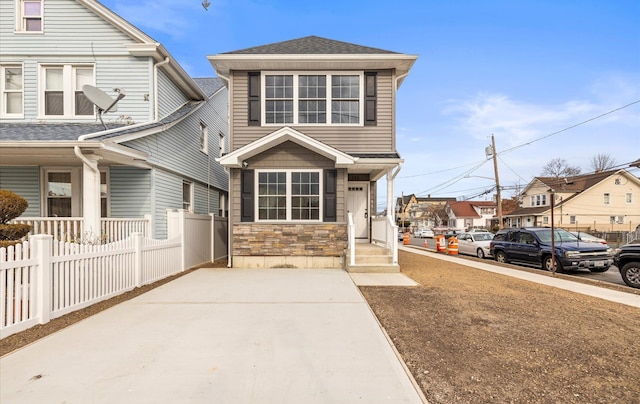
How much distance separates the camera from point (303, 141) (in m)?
9.69

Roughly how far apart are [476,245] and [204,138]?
13919mm

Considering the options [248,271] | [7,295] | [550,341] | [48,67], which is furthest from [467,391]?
[48,67]

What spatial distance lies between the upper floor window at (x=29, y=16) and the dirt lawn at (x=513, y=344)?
497 inches

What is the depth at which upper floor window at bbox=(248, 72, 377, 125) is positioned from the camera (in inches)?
422

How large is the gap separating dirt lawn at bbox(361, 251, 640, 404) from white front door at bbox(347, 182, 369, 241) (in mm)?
5095

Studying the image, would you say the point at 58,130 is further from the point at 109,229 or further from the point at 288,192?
the point at 288,192

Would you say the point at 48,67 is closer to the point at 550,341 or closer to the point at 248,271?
the point at 248,271

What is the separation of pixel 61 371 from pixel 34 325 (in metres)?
1.83

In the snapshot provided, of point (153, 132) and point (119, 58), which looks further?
point (119, 58)

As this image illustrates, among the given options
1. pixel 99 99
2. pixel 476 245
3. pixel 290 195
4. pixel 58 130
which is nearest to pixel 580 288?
pixel 290 195

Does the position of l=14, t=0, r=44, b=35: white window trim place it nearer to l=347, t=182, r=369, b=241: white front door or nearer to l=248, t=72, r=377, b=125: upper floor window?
l=248, t=72, r=377, b=125: upper floor window

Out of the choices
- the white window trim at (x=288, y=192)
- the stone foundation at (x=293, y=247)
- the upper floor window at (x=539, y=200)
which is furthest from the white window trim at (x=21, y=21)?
the upper floor window at (x=539, y=200)

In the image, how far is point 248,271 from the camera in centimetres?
927

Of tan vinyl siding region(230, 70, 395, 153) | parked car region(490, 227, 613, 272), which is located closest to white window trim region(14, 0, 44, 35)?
tan vinyl siding region(230, 70, 395, 153)
